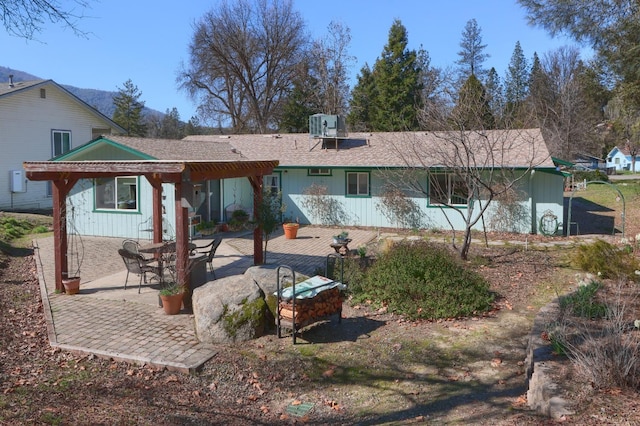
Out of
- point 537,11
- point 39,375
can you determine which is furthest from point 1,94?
point 537,11

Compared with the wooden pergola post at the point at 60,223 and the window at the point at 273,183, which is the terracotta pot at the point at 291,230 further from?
the wooden pergola post at the point at 60,223

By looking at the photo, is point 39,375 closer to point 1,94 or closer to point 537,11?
point 537,11

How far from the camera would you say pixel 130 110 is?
55844mm

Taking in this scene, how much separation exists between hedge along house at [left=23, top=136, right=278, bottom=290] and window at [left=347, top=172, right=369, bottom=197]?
16.2 ft

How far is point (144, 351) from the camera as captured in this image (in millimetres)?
6805

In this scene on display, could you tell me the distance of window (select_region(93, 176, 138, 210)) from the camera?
55.2 ft

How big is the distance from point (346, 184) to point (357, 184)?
419 millimetres

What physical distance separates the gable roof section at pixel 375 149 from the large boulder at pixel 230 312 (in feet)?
30.7

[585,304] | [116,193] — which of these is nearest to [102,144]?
[116,193]

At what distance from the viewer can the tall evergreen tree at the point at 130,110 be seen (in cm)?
5491

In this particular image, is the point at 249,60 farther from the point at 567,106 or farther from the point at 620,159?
the point at 620,159

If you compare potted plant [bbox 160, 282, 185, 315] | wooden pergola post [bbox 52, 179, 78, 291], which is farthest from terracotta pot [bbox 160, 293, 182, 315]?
wooden pergola post [bbox 52, 179, 78, 291]

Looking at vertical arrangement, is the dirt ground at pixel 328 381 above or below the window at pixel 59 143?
below

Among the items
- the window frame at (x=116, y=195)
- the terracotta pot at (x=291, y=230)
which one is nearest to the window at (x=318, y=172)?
the terracotta pot at (x=291, y=230)
